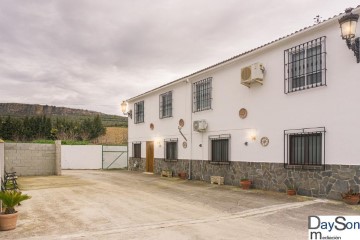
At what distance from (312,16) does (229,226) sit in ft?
36.1

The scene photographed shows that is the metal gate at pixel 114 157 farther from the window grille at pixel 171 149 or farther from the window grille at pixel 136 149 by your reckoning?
the window grille at pixel 171 149

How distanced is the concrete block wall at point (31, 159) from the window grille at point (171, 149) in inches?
291

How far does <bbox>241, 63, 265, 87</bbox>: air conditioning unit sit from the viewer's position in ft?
42.8

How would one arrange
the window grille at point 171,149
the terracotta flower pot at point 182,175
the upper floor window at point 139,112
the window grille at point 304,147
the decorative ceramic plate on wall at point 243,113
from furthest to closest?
1. the upper floor window at point 139,112
2. the window grille at point 171,149
3. the terracotta flower pot at point 182,175
4. the decorative ceramic plate on wall at point 243,113
5. the window grille at point 304,147

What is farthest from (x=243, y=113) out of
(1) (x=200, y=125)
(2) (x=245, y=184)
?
(2) (x=245, y=184)

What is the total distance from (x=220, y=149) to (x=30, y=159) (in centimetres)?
1285

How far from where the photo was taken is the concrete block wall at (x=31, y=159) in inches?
780

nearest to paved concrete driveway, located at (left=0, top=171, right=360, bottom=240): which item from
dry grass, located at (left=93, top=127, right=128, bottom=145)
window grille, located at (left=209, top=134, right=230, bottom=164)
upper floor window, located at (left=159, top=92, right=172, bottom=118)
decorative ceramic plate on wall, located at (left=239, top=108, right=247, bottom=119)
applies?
window grille, located at (left=209, top=134, right=230, bottom=164)

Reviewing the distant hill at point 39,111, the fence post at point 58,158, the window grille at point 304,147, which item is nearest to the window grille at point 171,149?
the fence post at point 58,158

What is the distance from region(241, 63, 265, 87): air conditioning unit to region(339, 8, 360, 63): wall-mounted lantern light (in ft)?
12.8

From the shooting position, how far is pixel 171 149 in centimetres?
2022

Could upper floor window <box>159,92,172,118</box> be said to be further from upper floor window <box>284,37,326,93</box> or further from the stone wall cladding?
upper floor window <box>284,37,326,93</box>

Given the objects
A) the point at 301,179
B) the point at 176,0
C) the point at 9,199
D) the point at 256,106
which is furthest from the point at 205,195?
the point at 176,0

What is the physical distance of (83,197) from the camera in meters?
11.6
